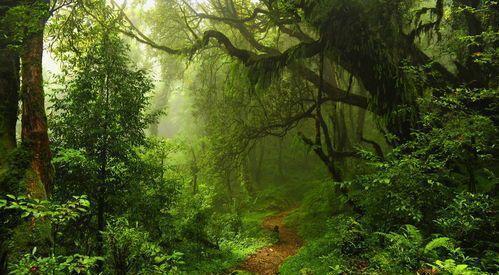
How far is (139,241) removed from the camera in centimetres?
525

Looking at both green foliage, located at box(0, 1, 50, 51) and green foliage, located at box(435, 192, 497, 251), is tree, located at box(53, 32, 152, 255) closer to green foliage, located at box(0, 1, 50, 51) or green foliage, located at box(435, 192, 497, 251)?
green foliage, located at box(0, 1, 50, 51)

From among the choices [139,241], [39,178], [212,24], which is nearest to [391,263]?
[139,241]

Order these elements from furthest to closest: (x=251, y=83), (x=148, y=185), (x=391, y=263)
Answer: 1. (x=251, y=83)
2. (x=148, y=185)
3. (x=391, y=263)

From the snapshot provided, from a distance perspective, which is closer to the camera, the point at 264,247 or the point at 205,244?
the point at 205,244

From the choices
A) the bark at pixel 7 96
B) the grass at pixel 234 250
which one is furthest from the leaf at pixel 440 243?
the bark at pixel 7 96

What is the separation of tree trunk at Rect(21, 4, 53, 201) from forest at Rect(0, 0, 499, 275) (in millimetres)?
26

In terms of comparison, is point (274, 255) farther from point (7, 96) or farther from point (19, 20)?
point (19, 20)

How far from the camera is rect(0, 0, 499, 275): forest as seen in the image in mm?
5477

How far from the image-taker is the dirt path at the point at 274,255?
10672mm

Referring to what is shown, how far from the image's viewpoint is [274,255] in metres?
12.5

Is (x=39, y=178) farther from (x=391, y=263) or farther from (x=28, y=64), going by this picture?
(x=391, y=263)

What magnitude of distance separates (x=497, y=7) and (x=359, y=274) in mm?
9229

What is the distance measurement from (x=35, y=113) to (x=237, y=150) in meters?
8.61

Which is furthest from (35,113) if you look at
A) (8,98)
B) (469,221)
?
(469,221)
